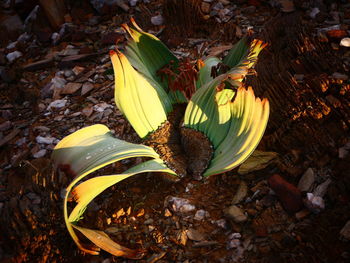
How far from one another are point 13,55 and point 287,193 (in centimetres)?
161

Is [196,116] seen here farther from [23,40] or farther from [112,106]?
[23,40]

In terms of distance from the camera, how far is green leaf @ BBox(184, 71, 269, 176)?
40.1 inches

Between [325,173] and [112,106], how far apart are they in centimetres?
89

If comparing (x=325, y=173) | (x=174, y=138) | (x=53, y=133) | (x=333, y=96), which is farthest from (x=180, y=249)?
(x=53, y=133)

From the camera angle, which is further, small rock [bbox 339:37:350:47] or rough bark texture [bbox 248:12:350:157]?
small rock [bbox 339:37:350:47]

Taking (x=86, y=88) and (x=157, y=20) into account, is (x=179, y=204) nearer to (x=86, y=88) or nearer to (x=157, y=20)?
(x=86, y=88)

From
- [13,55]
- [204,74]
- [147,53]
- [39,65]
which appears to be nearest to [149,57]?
[147,53]

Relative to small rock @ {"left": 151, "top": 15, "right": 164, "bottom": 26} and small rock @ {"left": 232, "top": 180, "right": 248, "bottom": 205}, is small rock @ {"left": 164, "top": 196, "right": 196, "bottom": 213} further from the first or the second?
small rock @ {"left": 151, "top": 15, "right": 164, "bottom": 26}

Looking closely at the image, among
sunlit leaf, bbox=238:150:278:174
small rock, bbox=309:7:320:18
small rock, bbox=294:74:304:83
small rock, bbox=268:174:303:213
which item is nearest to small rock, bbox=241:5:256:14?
small rock, bbox=309:7:320:18

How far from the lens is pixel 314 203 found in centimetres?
101

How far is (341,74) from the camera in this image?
1.26m

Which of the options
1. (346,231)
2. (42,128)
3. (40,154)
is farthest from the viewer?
(42,128)

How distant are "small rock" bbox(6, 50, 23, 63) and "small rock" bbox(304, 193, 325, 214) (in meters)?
1.65

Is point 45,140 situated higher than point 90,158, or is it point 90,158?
point 90,158
